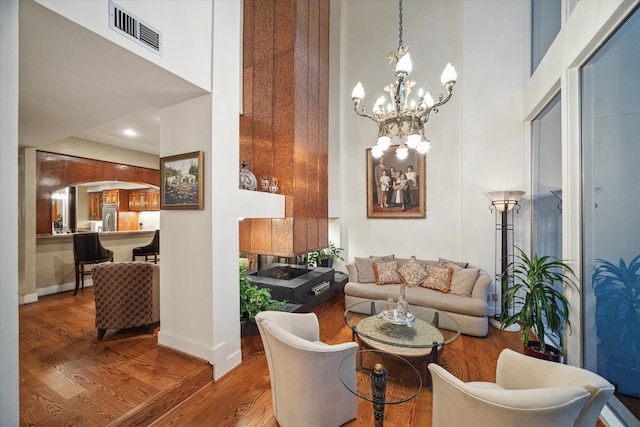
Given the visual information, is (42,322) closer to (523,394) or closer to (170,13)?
(170,13)

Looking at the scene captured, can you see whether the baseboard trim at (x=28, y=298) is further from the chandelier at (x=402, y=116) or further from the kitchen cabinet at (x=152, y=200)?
the chandelier at (x=402, y=116)

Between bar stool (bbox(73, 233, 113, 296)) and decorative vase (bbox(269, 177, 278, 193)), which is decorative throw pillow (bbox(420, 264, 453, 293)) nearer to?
decorative vase (bbox(269, 177, 278, 193))

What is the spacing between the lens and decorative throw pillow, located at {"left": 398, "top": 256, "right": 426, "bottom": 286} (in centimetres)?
406

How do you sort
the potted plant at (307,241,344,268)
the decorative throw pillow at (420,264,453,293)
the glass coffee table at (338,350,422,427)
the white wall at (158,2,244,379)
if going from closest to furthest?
the glass coffee table at (338,350,422,427)
the white wall at (158,2,244,379)
the decorative throw pillow at (420,264,453,293)
the potted plant at (307,241,344,268)

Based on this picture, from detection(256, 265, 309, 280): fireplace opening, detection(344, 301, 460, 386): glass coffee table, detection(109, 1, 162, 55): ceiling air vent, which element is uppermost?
detection(109, 1, 162, 55): ceiling air vent

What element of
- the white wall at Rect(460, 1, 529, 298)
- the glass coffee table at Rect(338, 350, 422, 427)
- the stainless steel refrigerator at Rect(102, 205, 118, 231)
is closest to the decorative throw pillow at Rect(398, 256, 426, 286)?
the white wall at Rect(460, 1, 529, 298)

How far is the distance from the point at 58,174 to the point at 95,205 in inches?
156

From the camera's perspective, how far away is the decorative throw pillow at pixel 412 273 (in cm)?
406

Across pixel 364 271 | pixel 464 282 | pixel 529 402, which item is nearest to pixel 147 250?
pixel 364 271

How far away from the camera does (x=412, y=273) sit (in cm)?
413

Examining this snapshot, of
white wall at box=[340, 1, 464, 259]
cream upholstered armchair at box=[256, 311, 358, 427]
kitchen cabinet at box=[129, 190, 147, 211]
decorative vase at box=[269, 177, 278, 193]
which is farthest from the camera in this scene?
kitchen cabinet at box=[129, 190, 147, 211]

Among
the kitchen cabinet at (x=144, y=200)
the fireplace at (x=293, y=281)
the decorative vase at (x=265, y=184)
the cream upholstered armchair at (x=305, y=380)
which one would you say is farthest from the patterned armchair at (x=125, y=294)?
the kitchen cabinet at (x=144, y=200)

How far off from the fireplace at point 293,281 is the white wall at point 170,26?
2513 mm

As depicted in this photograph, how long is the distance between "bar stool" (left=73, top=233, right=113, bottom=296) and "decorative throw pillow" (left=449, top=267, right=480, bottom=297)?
19.1ft
